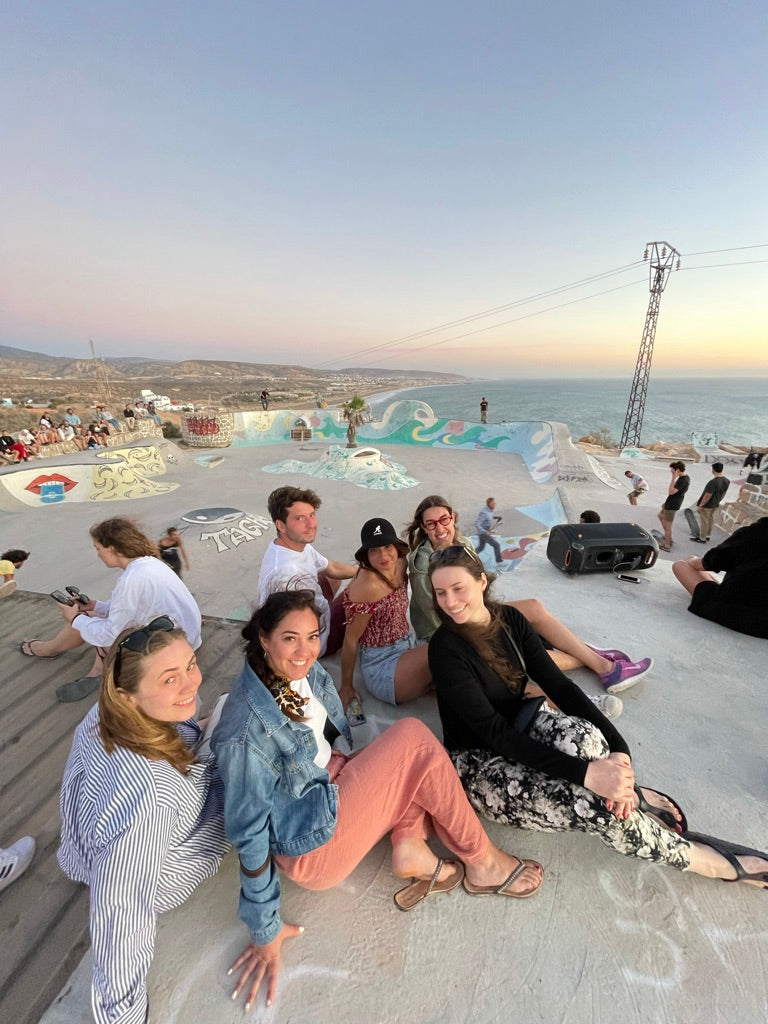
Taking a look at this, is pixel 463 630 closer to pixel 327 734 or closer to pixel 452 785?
pixel 452 785

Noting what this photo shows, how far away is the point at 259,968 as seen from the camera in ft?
5.26

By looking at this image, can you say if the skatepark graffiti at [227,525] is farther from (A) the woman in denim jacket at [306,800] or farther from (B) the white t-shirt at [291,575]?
(A) the woman in denim jacket at [306,800]

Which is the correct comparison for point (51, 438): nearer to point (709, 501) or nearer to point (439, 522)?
point (439, 522)

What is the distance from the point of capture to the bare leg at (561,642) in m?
3.01

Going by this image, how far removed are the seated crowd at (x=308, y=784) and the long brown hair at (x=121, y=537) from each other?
4.40 feet

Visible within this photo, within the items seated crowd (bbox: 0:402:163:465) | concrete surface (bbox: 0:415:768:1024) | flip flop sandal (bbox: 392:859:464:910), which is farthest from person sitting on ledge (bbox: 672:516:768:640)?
seated crowd (bbox: 0:402:163:465)

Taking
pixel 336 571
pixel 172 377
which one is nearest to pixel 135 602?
pixel 336 571

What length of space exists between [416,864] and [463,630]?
1.02m

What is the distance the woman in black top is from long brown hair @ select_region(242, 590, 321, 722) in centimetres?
74

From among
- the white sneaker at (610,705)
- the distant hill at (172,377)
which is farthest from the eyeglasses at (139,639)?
the distant hill at (172,377)

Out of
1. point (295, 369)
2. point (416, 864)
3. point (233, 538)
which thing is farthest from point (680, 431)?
point (295, 369)

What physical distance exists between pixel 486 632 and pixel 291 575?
167 centimetres

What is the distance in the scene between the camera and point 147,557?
312 centimetres

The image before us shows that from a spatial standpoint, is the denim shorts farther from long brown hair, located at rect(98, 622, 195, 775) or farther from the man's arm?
long brown hair, located at rect(98, 622, 195, 775)
